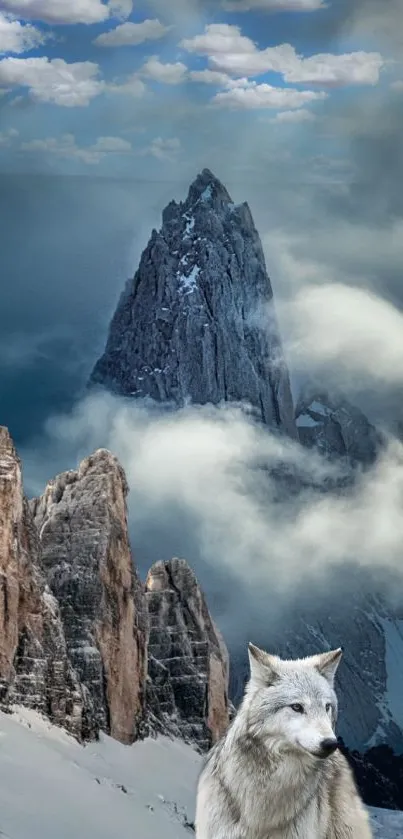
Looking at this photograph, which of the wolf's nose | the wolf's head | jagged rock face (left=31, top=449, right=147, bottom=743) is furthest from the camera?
jagged rock face (left=31, top=449, right=147, bottom=743)

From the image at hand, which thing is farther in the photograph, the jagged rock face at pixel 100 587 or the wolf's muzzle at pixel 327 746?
the jagged rock face at pixel 100 587

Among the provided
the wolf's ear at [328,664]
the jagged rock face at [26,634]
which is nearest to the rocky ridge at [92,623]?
the jagged rock face at [26,634]

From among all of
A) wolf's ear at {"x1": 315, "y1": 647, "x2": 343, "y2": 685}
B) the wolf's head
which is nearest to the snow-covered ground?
wolf's ear at {"x1": 315, "y1": 647, "x2": 343, "y2": 685}

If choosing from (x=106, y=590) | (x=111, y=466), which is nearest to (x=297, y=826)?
(x=106, y=590)

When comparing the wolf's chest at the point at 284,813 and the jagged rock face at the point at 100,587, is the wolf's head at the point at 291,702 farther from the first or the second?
the jagged rock face at the point at 100,587

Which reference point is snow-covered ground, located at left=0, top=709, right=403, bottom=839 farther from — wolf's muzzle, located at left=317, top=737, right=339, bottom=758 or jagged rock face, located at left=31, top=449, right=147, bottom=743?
wolf's muzzle, located at left=317, top=737, right=339, bottom=758
